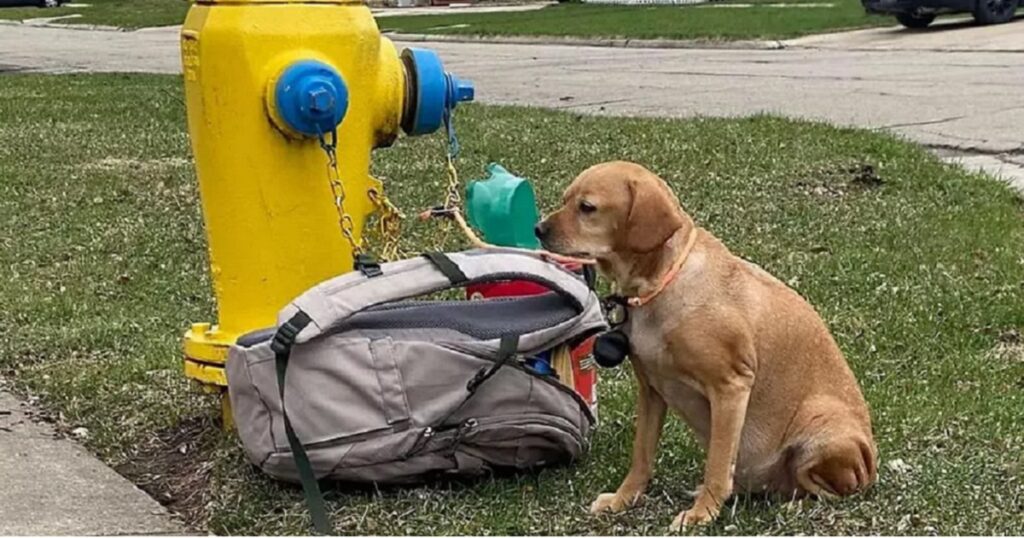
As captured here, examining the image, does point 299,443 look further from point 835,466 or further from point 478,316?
point 835,466

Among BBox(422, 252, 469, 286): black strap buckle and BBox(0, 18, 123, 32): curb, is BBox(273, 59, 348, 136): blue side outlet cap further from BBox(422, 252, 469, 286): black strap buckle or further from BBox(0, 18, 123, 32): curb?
BBox(0, 18, 123, 32): curb

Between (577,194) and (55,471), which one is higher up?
(577,194)

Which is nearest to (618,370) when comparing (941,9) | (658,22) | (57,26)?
(941,9)

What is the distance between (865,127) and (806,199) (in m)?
3.10

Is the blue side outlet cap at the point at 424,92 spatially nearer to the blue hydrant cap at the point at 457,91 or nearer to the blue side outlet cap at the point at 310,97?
A: the blue hydrant cap at the point at 457,91

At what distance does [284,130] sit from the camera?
3.94 m

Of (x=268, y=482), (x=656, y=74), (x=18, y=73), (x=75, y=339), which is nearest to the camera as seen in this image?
(x=268, y=482)

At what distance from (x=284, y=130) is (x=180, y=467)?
1.01 m

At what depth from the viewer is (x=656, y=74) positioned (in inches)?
631

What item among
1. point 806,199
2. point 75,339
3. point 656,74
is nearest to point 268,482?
point 75,339

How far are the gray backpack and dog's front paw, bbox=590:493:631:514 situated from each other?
23 cm

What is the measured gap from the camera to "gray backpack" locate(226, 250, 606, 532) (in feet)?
11.6

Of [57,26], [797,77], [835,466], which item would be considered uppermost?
[835,466]

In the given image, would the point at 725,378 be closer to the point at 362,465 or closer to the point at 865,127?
the point at 362,465
